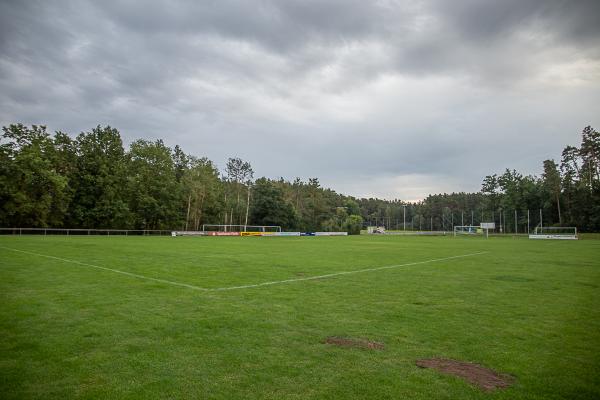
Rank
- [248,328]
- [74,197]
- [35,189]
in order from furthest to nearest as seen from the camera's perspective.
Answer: [74,197]
[35,189]
[248,328]

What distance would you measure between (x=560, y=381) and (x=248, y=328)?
4607 millimetres

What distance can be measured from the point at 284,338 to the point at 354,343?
1.13m

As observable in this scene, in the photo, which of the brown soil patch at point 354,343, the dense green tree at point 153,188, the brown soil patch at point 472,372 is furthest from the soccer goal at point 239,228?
the brown soil patch at point 472,372

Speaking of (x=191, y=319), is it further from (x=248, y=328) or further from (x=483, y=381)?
(x=483, y=381)

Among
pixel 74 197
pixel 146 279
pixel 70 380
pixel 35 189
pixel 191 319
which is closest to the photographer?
pixel 70 380

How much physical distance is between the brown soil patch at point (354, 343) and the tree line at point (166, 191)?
5502cm

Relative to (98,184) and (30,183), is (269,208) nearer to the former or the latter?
(98,184)

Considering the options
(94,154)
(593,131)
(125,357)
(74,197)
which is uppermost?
(593,131)

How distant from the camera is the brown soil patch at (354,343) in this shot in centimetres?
583

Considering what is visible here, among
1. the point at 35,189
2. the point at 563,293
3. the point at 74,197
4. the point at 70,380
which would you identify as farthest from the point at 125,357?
the point at 74,197

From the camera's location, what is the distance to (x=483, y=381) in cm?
459

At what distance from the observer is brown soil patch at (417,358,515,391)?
14.8ft

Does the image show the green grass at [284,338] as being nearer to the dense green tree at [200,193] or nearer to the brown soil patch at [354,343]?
the brown soil patch at [354,343]

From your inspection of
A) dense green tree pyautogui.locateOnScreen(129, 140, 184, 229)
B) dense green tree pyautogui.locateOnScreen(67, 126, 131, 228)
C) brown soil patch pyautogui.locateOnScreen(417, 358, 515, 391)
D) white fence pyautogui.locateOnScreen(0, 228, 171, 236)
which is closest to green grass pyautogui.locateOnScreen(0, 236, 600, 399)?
brown soil patch pyautogui.locateOnScreen(417, 358, 515, 391)
